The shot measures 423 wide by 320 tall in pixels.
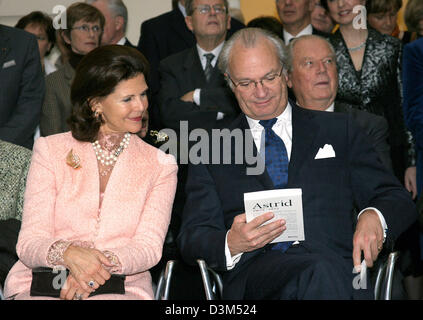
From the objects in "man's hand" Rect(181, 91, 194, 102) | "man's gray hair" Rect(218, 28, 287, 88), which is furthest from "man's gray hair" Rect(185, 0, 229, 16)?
"man's gray hair" Rect(218, 28, 287, 88)

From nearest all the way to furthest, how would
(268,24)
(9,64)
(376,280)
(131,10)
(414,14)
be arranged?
(376,280) → (9,64) → (414,14) → (268,24) → (131,10)

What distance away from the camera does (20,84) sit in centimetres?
486

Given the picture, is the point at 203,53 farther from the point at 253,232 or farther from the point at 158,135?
the point at 253,232

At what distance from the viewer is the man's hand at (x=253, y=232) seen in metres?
3.03

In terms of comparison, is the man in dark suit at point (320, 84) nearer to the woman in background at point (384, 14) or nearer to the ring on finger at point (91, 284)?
the woman in background at point (384, 14)

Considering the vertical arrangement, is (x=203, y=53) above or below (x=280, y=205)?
above

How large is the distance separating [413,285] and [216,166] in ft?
6.53

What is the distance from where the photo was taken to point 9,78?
478cm

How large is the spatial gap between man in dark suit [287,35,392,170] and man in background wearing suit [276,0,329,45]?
1155 millimetres

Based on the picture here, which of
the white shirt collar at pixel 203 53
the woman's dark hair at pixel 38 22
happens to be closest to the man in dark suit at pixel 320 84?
the white shirt collar at pixel 203 53

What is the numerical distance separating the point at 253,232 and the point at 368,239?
530mm

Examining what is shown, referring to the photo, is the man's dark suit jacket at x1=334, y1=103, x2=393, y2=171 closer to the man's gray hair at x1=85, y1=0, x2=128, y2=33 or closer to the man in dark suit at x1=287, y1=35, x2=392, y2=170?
the man in dark suit at x1=287, y1=35, x2=392, y2=170

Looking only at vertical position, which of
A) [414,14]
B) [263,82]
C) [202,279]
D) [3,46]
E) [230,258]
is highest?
[414,14]

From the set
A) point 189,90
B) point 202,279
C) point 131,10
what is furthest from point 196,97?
point 131,10
